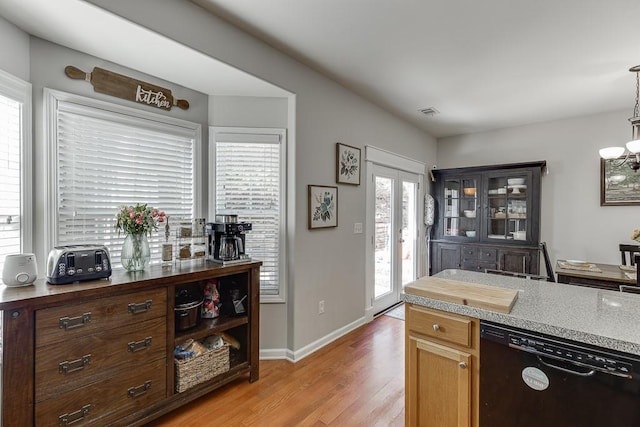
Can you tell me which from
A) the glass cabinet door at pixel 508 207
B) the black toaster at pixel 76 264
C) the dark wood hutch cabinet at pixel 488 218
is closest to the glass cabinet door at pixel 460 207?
the dark wood hutch cabinet at pixel 488 218

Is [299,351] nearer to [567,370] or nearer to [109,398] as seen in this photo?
[109,398]

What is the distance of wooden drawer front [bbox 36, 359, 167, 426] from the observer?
1511 millimetres

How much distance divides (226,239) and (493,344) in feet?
5.89

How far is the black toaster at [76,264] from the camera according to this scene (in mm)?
1624

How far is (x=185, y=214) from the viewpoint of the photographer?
2.54 metres

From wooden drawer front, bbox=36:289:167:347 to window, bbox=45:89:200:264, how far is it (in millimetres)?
605

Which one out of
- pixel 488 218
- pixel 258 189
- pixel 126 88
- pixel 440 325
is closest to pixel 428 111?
pixel 488 218

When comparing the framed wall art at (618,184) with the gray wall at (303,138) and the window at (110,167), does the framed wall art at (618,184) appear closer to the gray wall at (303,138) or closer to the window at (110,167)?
the gray wall at (303,138)

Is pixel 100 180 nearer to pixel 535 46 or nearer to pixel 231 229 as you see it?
pixel 231 229

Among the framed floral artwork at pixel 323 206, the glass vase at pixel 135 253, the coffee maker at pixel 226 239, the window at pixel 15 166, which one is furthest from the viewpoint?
the framed floral artwork at pixel 323 206

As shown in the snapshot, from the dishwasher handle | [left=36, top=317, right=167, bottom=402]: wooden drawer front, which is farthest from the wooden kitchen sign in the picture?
the dishwasher handle

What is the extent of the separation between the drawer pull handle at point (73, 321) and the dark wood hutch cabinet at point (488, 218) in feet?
14.9

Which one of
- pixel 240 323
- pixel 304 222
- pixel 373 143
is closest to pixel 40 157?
pixel 240 323

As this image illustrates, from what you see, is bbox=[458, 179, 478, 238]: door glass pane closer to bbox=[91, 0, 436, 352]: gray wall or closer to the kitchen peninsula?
bbox=[91, 0, 436, 352]: gray wall
